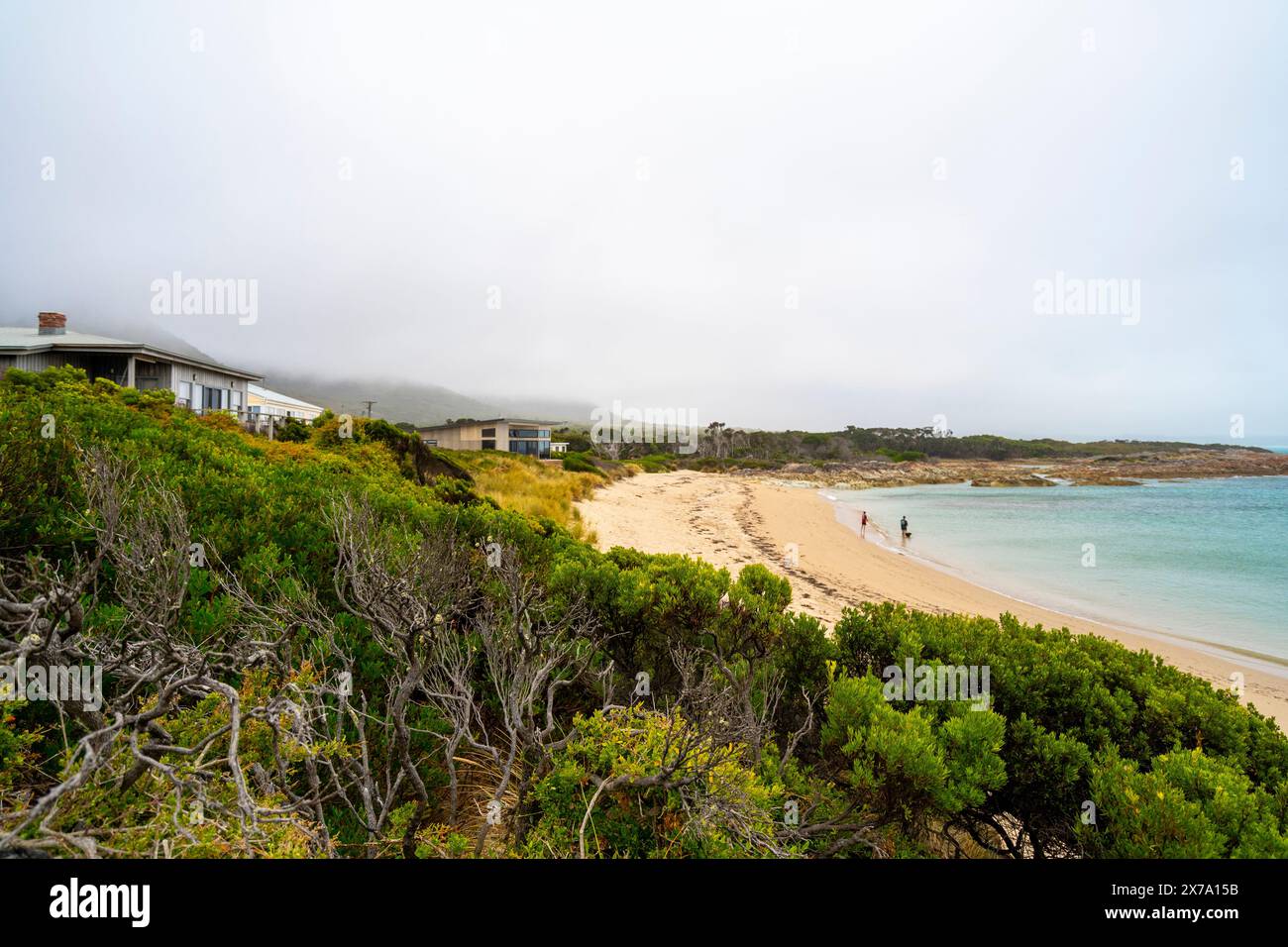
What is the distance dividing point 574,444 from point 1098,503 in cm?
6312

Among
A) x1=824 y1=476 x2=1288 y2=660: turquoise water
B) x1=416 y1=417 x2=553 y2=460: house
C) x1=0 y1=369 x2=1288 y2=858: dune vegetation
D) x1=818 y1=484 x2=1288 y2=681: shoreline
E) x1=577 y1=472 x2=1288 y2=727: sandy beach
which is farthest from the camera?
x1=416 y1=417 x2=553 y2=460: house

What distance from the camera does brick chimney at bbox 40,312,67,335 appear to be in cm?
2459

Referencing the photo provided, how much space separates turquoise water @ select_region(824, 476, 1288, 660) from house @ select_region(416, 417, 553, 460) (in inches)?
1552

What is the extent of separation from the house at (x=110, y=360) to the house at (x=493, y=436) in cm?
3936

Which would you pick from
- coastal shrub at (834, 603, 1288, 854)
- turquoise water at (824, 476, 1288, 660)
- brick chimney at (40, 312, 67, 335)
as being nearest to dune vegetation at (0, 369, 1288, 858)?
coastal shrub at (834, 603, 1288, 854)

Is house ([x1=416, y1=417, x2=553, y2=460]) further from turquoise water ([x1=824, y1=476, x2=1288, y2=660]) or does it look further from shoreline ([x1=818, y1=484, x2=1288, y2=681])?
shoreline ([x1=818, y1=484, x2=1288, y2=681])

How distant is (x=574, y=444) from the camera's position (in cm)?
7956

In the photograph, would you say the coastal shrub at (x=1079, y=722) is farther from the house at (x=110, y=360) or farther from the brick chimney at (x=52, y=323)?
the brick chimney at (x=52, y=323)

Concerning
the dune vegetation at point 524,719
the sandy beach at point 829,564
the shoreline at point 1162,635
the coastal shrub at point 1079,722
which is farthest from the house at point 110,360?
the shoreline at point 1162,635

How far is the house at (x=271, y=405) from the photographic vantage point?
29984mm

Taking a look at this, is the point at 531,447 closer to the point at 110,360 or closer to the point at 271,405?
the point at 271,405

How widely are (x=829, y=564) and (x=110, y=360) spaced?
1251 inches
